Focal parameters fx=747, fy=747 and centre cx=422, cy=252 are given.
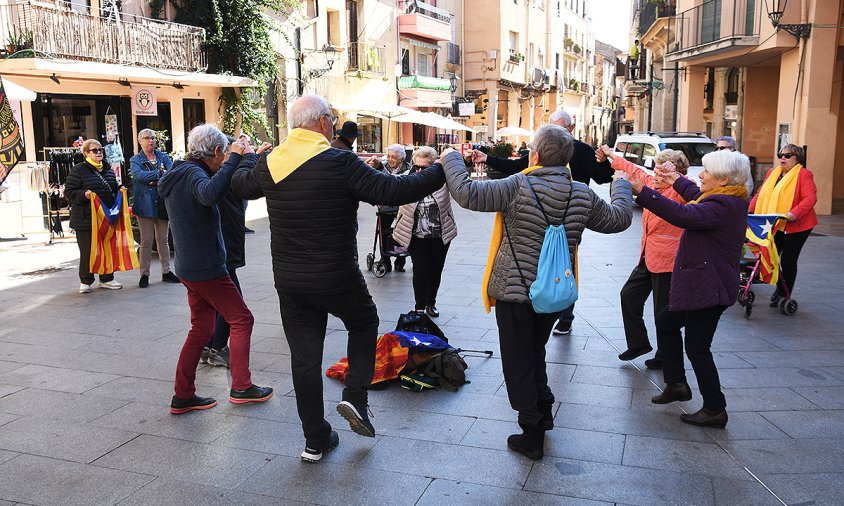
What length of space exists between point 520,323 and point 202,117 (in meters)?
19.4

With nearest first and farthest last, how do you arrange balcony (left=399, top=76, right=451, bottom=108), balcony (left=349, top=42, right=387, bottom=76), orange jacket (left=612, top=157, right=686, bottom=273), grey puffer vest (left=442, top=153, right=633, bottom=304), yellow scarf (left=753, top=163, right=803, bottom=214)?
grey puffer vest (left=442, top=153, right=633, bottom=304) < orange jacket (left=612, top=157, right=686, bottom=273) < yellow scarf (left=753, top=163, right=803, bottom=214) < balcony (left=349, top=42, right=387, bottom=76) < balcony (left=399, top=76, right=451, bottom=108)

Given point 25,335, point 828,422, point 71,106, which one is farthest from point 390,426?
point 71,106

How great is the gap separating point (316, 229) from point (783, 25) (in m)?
15.2

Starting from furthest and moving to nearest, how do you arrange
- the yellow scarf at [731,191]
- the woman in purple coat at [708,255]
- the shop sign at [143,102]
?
the shop sign at [143,102] → the yellow scarf at [731,191] → the woman in purple coat at [708,255]

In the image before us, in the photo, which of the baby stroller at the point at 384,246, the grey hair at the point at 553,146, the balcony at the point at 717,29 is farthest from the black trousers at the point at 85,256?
the balcony at the point at 717,29

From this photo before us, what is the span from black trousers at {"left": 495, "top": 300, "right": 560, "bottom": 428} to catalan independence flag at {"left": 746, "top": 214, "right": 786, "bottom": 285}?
14.5ft

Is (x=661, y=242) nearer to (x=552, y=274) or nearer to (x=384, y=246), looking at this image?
(x=552, y=274)

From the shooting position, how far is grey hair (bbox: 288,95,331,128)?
4008 mm

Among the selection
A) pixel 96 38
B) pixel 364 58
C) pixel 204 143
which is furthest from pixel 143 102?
pixel 204 143

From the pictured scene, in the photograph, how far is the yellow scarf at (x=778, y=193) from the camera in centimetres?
793

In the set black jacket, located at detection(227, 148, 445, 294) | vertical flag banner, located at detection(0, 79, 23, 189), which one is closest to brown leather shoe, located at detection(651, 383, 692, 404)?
black jacket, located at detection(227, 148, 445, 294)

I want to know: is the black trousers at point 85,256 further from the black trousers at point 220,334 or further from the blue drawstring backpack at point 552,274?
the blue drawstring backpack at point 552,274

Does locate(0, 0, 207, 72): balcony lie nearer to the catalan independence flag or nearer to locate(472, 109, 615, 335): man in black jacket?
locate(472, 109, 615, 335): man in black jacket

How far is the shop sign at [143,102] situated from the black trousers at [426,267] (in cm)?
1355
